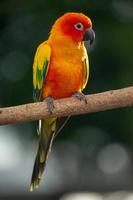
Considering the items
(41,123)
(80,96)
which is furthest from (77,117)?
(80,96)

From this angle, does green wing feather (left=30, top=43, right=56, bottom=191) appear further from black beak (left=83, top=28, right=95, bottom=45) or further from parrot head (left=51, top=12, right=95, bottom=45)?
black beak (left=83, top=28, right=95, bottom=45)

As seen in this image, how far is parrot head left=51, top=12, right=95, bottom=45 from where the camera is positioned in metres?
6.71

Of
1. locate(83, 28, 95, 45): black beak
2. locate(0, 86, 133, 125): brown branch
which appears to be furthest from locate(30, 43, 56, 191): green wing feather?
locate(0, 86, 133, 125): brown branch

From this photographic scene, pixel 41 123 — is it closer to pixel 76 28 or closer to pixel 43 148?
pixel 43 148

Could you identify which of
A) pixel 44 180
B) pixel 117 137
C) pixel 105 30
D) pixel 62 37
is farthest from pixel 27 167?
pixel 62 37

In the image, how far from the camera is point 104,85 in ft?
26.1

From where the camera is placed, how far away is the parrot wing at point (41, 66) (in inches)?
256

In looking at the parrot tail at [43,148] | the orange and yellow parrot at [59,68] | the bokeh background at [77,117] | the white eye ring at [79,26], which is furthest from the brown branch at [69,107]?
the bokeh background at [77,117]

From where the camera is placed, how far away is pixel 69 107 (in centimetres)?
593

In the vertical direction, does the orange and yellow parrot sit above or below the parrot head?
below

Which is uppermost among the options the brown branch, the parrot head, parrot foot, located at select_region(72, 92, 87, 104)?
the parrot head

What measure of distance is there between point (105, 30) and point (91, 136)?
2.99 feet

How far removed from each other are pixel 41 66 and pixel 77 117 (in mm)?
1973

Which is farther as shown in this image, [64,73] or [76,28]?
[76,28]
